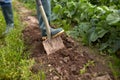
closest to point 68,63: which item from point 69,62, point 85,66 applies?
point 69,62

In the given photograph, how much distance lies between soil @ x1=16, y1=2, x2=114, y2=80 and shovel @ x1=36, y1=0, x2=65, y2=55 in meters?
0.07

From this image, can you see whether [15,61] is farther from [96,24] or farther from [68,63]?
[96,24]

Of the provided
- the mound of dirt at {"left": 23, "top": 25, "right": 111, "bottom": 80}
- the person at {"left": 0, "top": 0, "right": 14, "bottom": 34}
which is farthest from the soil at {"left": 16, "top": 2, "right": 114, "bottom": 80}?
the person at {"left": 0, "top": 0, "right": 14, "bottom": 34}

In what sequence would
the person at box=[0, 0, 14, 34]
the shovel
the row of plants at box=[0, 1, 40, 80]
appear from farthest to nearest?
the person at box=[0, 0, 14, 34] → the shovel → the row of plants at box=[0, 1, 40, 80]

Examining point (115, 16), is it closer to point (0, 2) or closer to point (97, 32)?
point (97, 32)

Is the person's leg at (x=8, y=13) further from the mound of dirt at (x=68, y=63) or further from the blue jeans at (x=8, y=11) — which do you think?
the mound of dirt at (x=68, y=63)

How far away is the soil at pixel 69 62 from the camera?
10.7 ft

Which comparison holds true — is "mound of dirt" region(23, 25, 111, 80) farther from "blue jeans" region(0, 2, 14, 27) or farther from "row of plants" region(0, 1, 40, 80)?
"blue jeans" region(0, 2, 14, 27)

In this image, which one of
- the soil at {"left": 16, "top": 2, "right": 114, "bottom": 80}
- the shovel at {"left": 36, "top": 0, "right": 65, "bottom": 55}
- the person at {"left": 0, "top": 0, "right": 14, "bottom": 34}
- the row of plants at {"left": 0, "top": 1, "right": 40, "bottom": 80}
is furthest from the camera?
the person at {"left": 0, "top": 0, "right": 14, "bottom": 34}

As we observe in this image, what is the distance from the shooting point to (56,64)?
11.5ft

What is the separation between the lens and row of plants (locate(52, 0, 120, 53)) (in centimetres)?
383

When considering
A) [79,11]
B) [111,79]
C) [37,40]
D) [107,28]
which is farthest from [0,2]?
[111,79]

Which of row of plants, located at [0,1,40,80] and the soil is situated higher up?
row of plants, located at [0,1,40,80]

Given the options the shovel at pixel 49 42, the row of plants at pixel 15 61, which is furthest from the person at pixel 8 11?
the shovel at pixel 49 42
